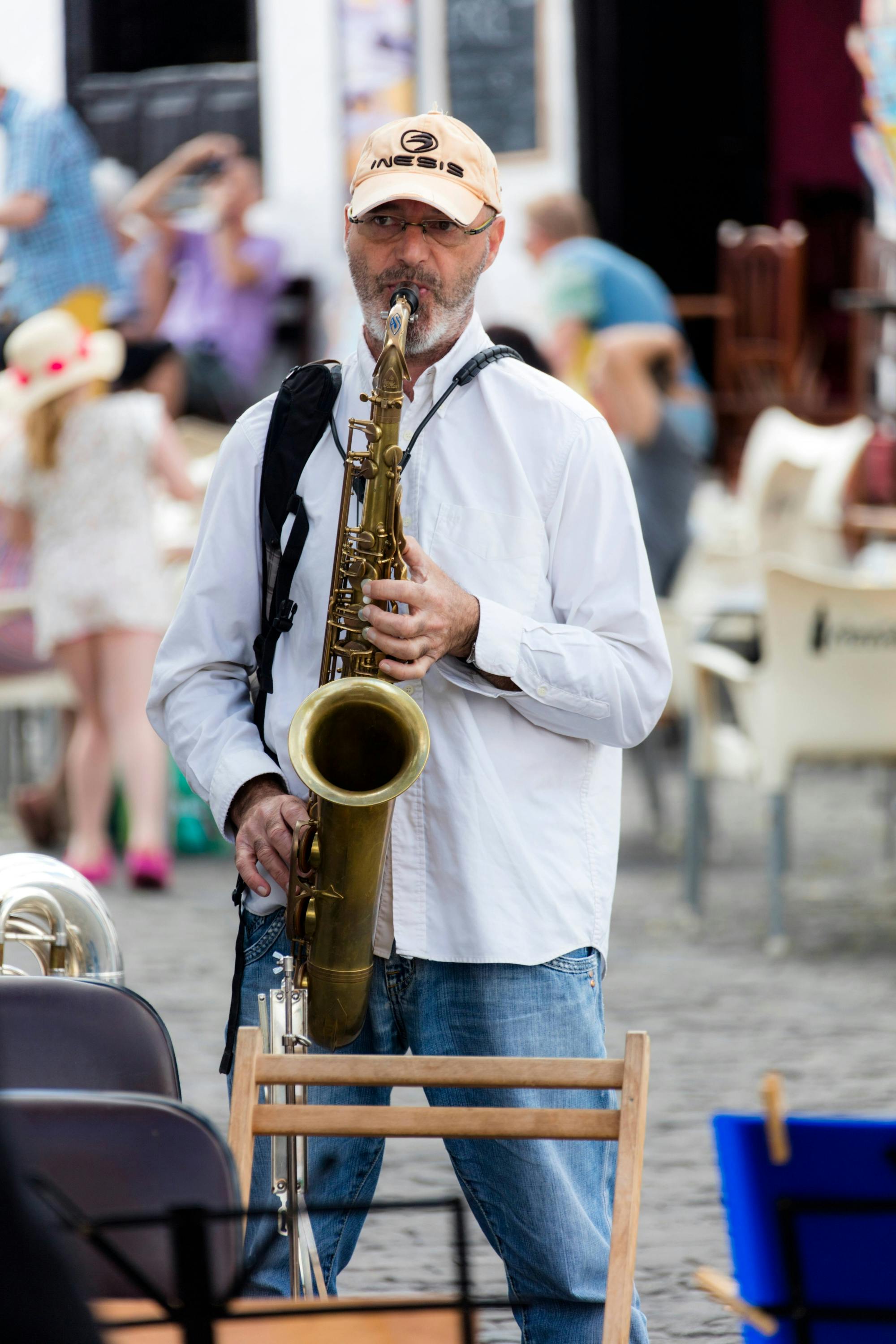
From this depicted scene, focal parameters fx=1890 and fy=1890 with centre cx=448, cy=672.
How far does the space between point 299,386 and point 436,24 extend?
12387mm

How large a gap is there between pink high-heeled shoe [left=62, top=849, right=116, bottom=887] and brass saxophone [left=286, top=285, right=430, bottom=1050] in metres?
4.84

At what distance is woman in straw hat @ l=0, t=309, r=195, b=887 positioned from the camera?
266 inches

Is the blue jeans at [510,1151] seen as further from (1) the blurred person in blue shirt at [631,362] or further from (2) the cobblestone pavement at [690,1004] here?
(1) the blurred person in blue shirt at [631,362]

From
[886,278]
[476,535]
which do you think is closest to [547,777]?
[476,535]

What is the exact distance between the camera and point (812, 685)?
5.95m

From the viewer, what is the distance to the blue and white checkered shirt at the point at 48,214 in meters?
7.16

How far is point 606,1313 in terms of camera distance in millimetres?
2156

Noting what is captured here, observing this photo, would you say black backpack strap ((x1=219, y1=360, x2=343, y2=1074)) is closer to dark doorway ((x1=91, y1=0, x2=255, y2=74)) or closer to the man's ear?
the man's ear

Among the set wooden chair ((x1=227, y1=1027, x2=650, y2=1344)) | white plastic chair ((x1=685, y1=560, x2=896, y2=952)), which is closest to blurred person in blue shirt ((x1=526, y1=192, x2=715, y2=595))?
white plastic chair ((x1=685, y1=560, x2=896, y2=952))

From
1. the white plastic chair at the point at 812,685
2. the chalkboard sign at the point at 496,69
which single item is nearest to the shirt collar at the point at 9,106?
the white plastic chair at the point at 812,685

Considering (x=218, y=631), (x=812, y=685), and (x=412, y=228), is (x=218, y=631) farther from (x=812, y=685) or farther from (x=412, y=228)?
(x=812, y=685)

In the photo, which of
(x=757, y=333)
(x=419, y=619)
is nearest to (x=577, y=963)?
(x=419, y=619)

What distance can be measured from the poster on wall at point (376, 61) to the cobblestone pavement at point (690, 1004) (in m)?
7.39

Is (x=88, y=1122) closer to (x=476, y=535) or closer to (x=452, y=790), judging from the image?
(x=452, y=790)
